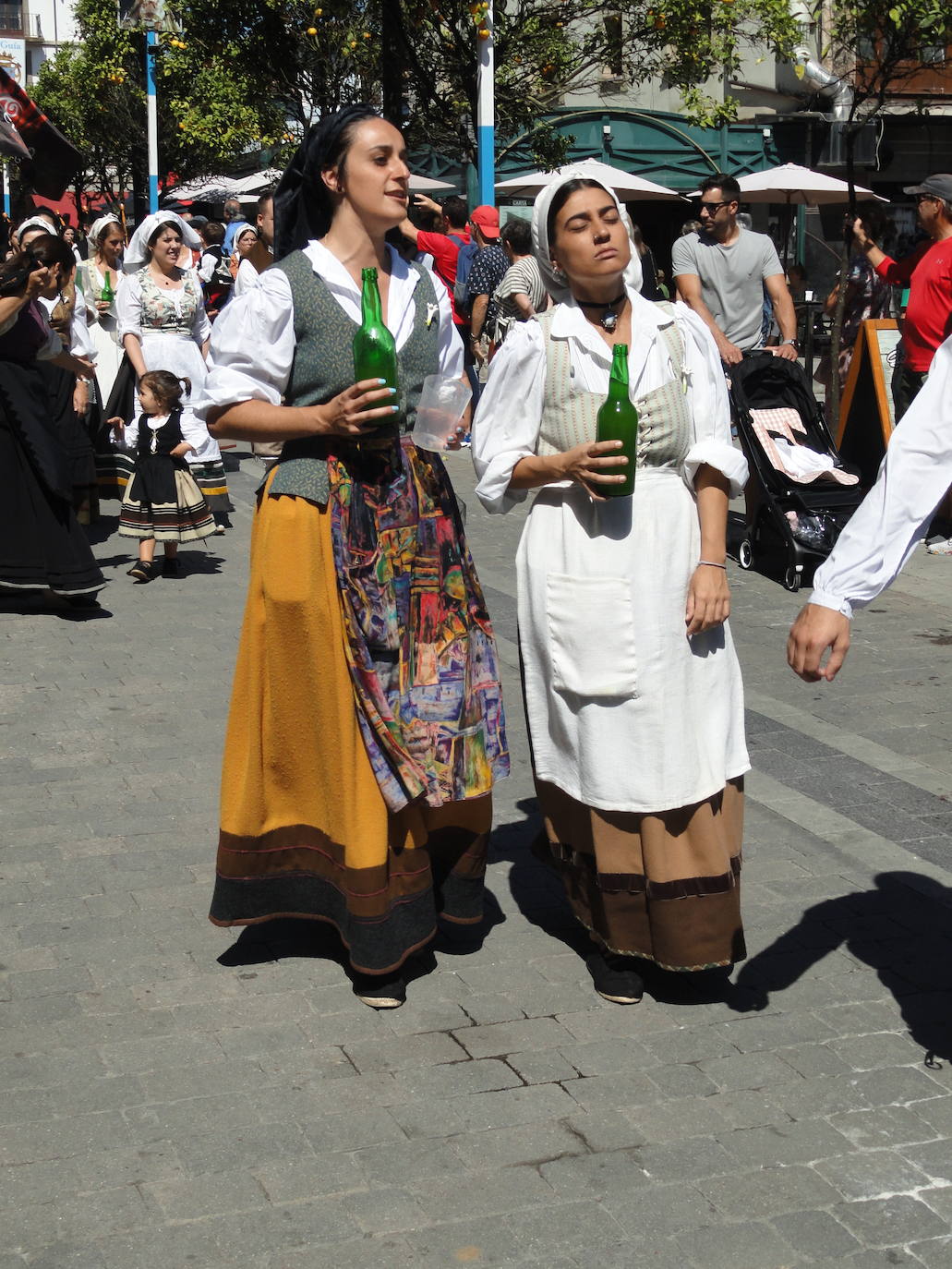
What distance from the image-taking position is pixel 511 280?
38.9 feet

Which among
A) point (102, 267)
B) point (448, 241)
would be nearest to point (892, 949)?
point (448, 241)

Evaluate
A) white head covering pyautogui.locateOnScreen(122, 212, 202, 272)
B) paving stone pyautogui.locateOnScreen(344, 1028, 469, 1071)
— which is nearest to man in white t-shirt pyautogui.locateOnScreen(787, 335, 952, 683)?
paving stone pyautogui.locateOnScreen(344, 1028, 469, 1071)

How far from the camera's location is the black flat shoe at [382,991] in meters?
4.14

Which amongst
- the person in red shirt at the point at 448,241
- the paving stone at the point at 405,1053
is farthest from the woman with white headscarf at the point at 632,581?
the person in red shirt at the point at 448,241

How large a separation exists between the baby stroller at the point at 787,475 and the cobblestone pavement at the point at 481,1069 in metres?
3.37

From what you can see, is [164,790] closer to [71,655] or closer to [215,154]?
[71,655]

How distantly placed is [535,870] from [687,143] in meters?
28.0

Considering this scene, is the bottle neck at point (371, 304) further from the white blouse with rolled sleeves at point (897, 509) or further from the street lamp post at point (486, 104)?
the street lamp post at point (486, 104)

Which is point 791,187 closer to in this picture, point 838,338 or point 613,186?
point 613,186

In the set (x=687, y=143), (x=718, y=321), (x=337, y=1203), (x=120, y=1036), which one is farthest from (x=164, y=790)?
(x=687, y=143)

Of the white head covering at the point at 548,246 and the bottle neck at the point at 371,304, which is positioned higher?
the white head covering at the point at 548,246

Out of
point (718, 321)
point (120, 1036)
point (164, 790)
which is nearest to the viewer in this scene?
point (120, 1036)

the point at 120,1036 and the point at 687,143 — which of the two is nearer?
the point at 120,1036

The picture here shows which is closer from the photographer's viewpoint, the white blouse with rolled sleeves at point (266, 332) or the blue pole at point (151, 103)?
the white blouse with rolled sleeves at point (266, 332)
